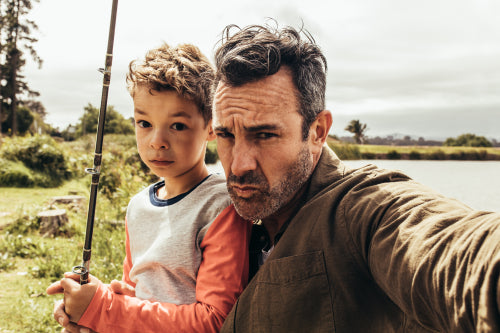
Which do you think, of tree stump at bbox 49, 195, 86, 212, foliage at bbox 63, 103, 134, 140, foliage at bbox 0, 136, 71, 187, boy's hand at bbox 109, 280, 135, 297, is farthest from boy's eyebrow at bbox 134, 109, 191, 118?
foliage at bbox 63, 103, 134, 140

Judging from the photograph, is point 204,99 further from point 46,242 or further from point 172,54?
point 46,242

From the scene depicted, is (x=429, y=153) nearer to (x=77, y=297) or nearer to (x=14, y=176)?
(x=14, y=176)

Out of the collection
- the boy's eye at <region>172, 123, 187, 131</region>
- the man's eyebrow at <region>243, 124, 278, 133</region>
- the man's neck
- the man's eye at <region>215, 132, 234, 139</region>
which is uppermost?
the man's eyebrow at <region>243, 124, 278, 133</region>

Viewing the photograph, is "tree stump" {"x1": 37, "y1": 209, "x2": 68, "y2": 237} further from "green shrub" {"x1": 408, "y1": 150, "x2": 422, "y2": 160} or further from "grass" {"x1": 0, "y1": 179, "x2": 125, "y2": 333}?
"green shrub" {"x1": 408, "y1": 150, "x2": 422, "y2": 160}

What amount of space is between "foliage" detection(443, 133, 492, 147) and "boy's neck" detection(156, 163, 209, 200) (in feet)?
55.2

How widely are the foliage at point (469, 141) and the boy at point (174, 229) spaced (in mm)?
16894

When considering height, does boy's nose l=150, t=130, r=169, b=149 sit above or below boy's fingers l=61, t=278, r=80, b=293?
above

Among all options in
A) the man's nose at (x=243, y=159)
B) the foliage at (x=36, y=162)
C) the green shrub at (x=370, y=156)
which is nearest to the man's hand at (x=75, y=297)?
the man's nose at (x=243, y=159)

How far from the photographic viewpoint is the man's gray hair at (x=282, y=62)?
1.84 meters

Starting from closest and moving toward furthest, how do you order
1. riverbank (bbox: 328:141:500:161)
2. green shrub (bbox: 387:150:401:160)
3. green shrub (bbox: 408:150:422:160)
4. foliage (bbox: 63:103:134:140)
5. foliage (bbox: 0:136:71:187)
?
foliage (bbox: 0:136:71:187) → riverbank (bbox: 328:141:500:161) → green shrub (bbox: 408:150:422:160) → green shrub (bbox: 387:150:401:160) → foliage (bbox: 63:103:134:140)

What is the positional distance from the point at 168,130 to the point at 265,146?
0.57 meters

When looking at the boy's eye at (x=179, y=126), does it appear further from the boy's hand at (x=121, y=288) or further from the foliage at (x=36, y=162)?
the foliage at (x=36, y=162)

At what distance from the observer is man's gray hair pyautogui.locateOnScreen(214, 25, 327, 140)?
1839mm

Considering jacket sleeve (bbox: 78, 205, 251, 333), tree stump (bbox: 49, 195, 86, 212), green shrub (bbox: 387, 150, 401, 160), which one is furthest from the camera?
green shrub (bbox: 387, 150, 401, 160)
